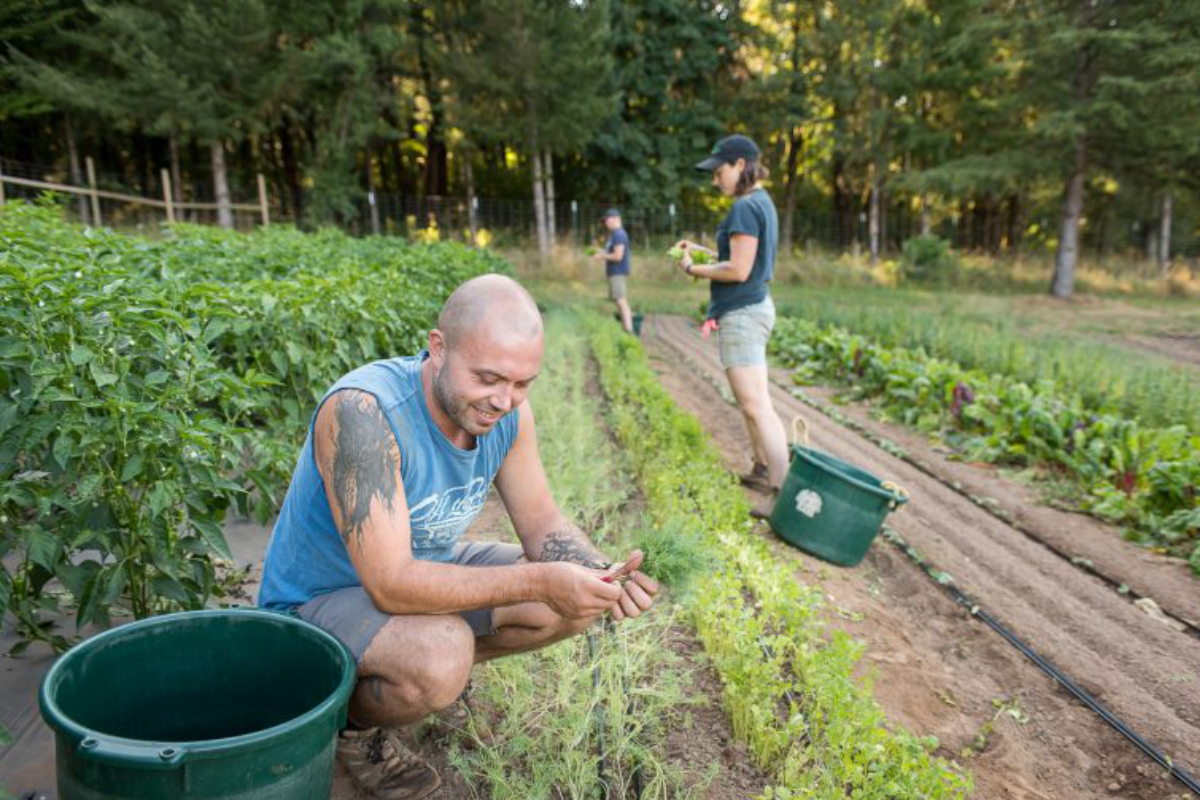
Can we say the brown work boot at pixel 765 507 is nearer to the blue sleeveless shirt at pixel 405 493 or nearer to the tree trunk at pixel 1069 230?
the blue sleeveless shirt at pixel 405 493

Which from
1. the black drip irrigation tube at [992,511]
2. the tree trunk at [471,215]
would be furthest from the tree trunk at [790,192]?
the black drip irrigation tube at [992,511]

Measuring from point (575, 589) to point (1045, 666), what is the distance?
257 cm

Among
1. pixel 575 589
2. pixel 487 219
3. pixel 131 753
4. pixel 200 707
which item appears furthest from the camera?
pixel 487 219

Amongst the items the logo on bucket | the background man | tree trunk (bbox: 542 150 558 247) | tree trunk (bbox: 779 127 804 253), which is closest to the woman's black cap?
the logo on bucket

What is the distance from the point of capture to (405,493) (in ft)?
6.97

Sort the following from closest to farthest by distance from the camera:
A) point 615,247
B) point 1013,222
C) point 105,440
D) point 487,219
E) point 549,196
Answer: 1. point 105,440
2. point 615,247
3. point 549,196
4. point 487,219
5. point 1013,222

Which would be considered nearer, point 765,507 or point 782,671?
point 782,671

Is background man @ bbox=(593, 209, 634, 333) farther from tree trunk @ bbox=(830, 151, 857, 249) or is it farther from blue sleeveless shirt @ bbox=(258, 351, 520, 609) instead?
tree trunk @ bbox=(830, 151, 857, 249)

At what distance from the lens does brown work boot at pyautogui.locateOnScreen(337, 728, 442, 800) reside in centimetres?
221

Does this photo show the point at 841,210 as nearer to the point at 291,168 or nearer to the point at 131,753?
the point at 291,168

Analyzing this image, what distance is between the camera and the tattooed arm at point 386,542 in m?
1.94

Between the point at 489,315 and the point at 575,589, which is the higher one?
the point at 489,315

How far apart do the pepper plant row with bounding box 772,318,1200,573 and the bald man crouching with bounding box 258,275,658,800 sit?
422 centimetres

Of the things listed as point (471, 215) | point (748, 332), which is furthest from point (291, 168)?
point (748, 332)
